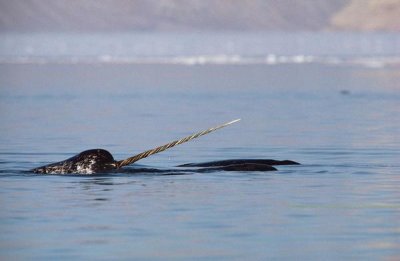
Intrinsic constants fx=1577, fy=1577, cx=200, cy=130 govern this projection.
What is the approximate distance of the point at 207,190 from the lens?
64.3ft

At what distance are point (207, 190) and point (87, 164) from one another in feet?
8.65

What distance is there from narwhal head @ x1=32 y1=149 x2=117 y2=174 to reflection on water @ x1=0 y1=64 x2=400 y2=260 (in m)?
0.29

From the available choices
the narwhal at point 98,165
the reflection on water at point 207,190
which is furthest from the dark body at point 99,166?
the reflection on water at point 207,190

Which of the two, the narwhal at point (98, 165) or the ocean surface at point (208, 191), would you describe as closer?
the ocean surface at point (208, 191)

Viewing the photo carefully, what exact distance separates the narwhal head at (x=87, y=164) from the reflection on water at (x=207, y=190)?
293mm

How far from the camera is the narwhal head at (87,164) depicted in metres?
21.6

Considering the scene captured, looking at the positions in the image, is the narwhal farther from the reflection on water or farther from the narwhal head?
the reflection on water

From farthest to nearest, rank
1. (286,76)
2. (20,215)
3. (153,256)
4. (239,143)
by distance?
1. (286,76)
2. (239,143)
3. (20,215)
4. (153,256)

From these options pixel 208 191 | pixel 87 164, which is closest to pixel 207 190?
pixel 208 191

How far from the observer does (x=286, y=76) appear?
81.2m

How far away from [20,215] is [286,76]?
64397 millimetres

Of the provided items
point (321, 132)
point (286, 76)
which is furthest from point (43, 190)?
point (286, 76)

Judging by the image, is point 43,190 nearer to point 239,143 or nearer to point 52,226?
point 52,226

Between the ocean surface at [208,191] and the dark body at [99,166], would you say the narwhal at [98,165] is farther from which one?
the ocean surface at [208,191]
